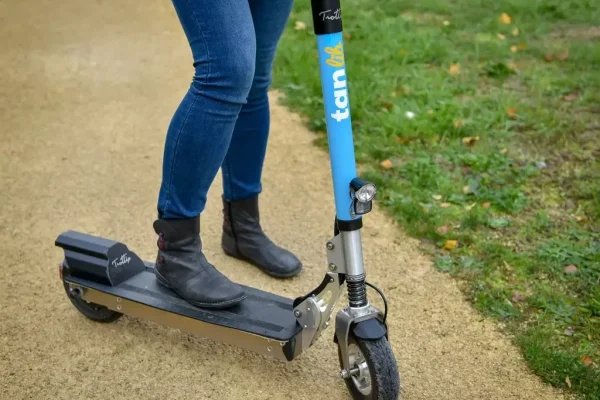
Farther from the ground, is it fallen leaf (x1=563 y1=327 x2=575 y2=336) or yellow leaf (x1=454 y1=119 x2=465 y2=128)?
fallen leaf (x1=563 y1=327 x2=575 y2=336)

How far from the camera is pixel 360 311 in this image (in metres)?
2.29

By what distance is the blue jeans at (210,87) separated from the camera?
222 centimetres

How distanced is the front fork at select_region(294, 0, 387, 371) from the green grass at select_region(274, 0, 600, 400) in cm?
77

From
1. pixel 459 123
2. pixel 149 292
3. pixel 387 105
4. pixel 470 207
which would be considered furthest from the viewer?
pixel 387 105

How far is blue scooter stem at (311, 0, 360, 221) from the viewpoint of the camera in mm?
2193

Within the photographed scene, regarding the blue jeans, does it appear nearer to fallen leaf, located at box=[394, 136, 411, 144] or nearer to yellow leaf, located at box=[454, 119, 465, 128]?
fallen leaf, located at box=[394, 136, 411, 144]

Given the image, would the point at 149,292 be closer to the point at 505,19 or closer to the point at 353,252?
the point at 353,252

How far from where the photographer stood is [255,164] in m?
2.98

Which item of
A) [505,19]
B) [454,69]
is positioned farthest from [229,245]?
[505,19]

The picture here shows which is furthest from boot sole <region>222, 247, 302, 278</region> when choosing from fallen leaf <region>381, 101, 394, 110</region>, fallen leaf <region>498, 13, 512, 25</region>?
fallen leaf <region>498, 13, 512, 25</region>

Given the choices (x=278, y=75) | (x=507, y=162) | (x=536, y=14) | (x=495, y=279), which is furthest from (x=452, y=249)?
(x=536, y=14)

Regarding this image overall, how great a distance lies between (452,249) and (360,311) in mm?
1232

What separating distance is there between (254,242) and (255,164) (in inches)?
13.5

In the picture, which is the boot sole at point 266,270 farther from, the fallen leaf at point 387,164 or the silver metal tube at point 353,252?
the fallen leaf at point 387,164
